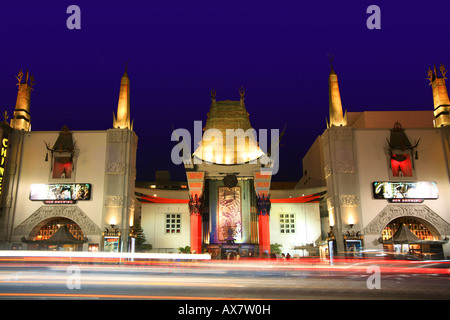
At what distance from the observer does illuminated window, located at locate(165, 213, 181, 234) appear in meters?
29.2

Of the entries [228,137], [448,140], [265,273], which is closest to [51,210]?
[228,137]

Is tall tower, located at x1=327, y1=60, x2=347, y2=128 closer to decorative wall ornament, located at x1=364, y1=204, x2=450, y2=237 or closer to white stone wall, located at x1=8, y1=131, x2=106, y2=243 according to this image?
decorative wall ornament, located at x1=364, y1=204, x2=450, y2=237

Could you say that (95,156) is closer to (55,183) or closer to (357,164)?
(55,183)

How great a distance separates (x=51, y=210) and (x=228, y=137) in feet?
43.1

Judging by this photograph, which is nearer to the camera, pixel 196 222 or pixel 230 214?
pixel 196 222

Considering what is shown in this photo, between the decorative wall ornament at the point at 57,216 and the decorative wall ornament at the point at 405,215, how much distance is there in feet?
57.5

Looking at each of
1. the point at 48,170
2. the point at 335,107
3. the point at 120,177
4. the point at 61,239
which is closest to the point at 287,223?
the point at 335,107

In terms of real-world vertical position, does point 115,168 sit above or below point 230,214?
above

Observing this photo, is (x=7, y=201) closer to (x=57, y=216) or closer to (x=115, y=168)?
(x=57, y=216)

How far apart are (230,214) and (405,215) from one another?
459 inches

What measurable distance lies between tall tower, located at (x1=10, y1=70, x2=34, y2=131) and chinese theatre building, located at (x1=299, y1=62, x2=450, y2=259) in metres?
21.0

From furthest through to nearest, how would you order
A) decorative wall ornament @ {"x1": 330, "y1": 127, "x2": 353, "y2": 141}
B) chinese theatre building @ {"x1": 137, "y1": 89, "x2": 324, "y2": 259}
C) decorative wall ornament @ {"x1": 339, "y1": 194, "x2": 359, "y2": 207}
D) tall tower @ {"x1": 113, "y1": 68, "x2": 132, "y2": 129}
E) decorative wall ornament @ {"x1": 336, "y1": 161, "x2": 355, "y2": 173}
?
chinese theatre building @ {"x1": 137, "y1": 89, "x2": 324, "y2": 259}
tall tower @ {"x1": 113, "y1": 68, "x2": 132, "y2": 129}
decorative wall ornament @ {"x1": 330, "y1": 127, "x2": 353, "y2": 141}
decorative wall ornament @ {"x1": 336, "y1": 161, "x2": 355, "y2": 173}
decorative wall ornament @ {"x1": 339, "y1": 194, "x2": 359, "y2": 207}

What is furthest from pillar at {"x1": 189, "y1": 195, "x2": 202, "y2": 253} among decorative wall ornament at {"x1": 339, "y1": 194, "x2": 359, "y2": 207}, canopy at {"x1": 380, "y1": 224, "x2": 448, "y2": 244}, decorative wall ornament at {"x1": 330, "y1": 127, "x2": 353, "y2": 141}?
canopy at {"x1": 380, "y1": 224, "x2": 448, "y2": 244}

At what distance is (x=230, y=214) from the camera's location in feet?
87.5
